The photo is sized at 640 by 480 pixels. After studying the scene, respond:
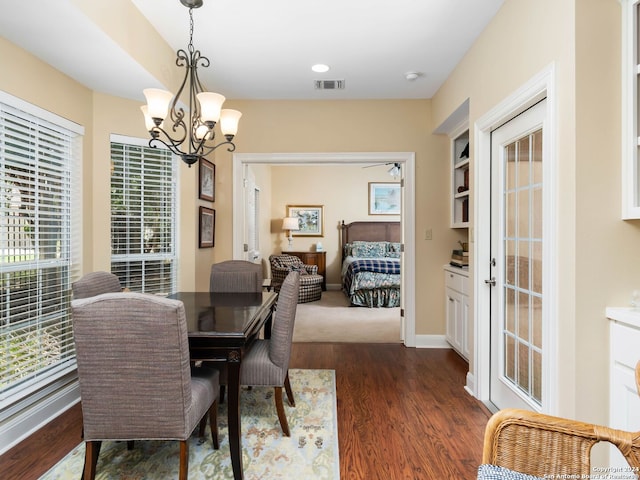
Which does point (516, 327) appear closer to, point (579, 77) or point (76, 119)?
point (579, 77)

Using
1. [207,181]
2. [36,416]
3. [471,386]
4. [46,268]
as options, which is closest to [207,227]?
[207,181]

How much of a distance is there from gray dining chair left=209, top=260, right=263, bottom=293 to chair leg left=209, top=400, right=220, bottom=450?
122 cm

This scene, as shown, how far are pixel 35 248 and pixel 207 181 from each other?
1.63 metres

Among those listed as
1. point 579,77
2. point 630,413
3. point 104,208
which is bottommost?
point 630,413

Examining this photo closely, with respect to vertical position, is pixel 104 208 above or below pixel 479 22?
below

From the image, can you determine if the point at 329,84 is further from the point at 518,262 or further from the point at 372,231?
the point at 372,231

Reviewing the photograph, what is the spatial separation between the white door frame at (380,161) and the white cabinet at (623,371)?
2.42 m

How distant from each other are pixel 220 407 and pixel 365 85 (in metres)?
3.03

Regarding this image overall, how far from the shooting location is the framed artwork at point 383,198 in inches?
320

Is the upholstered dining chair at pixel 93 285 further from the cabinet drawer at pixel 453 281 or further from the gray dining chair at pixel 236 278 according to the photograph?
the cabinet drawer at pixel 453 281

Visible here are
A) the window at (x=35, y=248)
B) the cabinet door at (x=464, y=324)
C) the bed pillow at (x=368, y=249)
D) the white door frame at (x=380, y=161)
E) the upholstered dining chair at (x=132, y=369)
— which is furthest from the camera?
the bed pillow at (x=368, y=249)

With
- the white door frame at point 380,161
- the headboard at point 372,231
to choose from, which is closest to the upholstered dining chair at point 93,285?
the white door frame at point 380,161

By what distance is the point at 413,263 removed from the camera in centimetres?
400

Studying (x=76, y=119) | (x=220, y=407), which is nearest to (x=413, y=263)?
(x=220, y=407)
